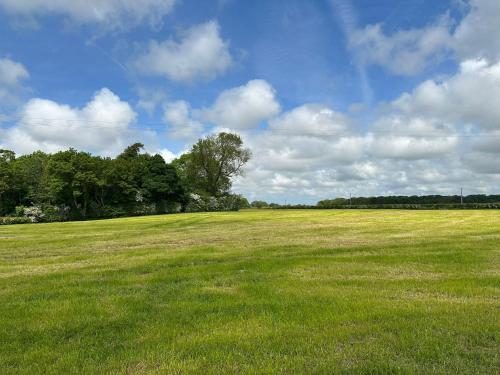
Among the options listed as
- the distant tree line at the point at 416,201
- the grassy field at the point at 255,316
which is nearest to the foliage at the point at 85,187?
the distant tree line at the point at 416,201

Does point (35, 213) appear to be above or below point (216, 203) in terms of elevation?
below

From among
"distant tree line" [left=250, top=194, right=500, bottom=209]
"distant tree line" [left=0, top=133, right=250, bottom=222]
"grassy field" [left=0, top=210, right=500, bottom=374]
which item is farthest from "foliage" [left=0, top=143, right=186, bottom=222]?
"grassy field" [left=0, top=210, right=500, bottom=374]

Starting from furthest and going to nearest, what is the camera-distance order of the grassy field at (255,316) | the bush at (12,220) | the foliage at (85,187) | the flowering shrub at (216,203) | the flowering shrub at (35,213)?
1. the flowering shrub at (216,203)
2. the foliage at (85,187)
3. the flowering shrub at (35,213)
4. the bush at (12,220)
5. the grassy field at (255,316)

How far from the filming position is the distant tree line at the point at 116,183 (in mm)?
69125

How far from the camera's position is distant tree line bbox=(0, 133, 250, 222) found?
69.1 m

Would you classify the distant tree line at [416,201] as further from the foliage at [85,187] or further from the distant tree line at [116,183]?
the foliage at [85,187]

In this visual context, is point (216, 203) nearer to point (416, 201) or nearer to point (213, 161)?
point (213, 161)

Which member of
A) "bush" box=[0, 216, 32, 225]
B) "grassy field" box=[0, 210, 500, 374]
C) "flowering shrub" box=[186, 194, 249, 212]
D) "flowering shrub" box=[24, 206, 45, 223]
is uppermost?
"flowering shrub" box=[186, 194, 249, 212]

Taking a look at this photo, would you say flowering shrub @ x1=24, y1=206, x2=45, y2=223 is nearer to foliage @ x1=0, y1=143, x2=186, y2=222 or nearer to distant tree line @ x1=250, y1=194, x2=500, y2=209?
foliage @ x1=0, y1=143, x2=186, y2=222

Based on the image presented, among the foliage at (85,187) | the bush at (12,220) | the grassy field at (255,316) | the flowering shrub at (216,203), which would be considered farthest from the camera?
the flowering shrub at (216,203)

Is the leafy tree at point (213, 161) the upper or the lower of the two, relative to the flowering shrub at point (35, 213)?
upper

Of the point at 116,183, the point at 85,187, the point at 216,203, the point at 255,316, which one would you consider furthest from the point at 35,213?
the point at 255,316

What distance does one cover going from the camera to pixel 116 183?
74.7 m

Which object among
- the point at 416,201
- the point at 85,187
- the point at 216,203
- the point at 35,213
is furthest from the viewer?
the point at 216,203
